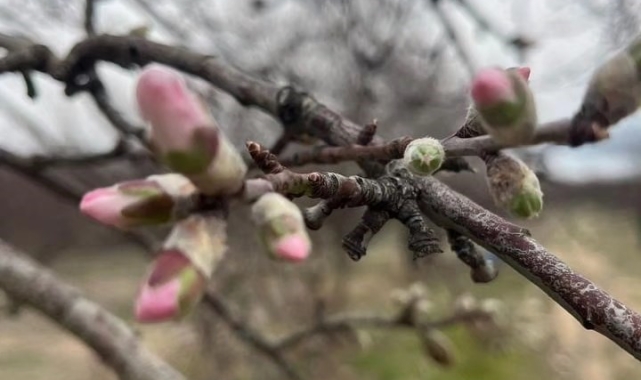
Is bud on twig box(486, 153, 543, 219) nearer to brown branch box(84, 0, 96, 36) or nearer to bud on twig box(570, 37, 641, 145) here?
bud on twig box(570, 37, 641, 145)

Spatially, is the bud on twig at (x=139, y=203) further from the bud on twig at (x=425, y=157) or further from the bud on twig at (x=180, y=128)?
the bud on twig at (x=425, y=157)

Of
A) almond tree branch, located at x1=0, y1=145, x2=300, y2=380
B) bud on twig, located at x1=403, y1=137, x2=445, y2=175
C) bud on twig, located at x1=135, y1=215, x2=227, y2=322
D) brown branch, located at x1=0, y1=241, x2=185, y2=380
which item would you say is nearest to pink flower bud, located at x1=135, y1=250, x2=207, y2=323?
bud on twig, located at x1=135, y1=215, x2=227, y2=322

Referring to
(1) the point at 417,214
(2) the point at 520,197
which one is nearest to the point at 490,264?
(1) the point at 417,214

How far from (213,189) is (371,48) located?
3340 millimetres

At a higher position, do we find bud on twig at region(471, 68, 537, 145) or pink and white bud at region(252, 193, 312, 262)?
bud on twig at region(471, 68, 537, 145)

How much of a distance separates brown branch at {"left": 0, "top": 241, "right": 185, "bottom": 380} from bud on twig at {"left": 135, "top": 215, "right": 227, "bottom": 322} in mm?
792

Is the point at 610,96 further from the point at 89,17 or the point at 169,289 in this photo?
the point at 89,17

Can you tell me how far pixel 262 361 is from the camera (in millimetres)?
4016

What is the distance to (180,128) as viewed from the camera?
16.6 inches

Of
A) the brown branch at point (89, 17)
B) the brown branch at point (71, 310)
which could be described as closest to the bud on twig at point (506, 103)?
the brown branch at point (71, 310)

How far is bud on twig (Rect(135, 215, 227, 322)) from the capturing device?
423 mm

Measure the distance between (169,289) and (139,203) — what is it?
6 cm

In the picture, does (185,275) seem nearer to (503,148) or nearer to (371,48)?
(503,148)

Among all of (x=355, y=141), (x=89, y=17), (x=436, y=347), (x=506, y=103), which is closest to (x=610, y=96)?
(x=506, y=103)
